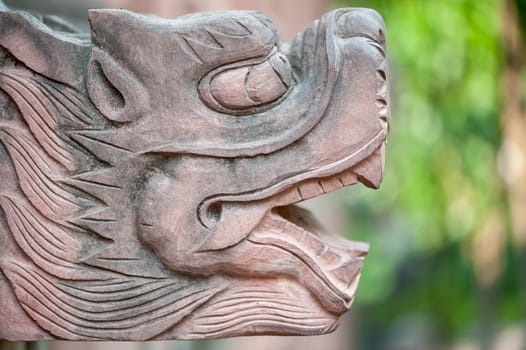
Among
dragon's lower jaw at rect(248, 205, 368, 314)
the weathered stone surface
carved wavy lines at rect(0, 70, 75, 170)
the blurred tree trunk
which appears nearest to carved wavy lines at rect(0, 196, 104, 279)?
the weathered stone surface

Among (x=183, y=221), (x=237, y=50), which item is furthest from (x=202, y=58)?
(x=183, y=221)

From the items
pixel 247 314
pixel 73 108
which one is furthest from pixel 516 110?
pixel 73 108

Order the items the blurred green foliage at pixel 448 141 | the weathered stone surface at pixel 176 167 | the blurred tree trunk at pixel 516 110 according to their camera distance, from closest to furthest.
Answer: the weathered stone surface at pixel 176 167 → the blurred tree trunk at pixel 516 110 → the blurred green foliage at pixel 448 141

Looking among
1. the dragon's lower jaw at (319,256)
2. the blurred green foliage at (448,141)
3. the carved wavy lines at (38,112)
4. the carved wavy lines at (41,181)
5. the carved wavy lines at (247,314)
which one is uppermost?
the carved wavy lines at (38,112)

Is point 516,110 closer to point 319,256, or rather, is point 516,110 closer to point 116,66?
point 319,256

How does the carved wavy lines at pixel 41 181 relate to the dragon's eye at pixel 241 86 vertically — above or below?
below

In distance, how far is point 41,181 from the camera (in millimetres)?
1727

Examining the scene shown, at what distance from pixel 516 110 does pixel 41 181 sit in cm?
331

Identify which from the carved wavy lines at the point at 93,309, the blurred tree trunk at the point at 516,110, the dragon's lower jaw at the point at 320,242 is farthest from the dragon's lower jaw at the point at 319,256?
the blurred tree trunk at the point at 516,110

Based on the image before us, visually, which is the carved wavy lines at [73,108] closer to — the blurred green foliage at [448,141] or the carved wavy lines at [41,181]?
the carved wavy lines at [41,181]

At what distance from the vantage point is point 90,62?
171 centimetres

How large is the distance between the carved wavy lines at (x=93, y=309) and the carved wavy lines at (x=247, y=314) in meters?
0.06

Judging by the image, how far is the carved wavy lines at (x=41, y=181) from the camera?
1.73 m

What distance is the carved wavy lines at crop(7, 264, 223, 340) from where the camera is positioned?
174 centimetres
